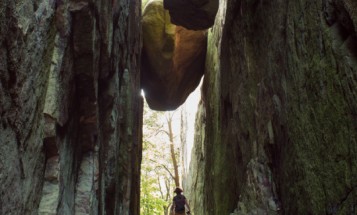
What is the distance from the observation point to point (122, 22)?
8.98 m

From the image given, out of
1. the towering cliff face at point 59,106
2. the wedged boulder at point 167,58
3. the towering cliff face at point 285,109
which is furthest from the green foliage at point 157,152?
the towering cliff face at point 59,106

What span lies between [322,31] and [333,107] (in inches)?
42.8

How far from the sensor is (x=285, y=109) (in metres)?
7.11

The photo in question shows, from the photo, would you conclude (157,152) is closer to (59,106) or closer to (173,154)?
(173,154)

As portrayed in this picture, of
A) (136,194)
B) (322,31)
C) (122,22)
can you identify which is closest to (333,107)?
(322,31)

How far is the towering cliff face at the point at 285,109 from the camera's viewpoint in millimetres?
5039

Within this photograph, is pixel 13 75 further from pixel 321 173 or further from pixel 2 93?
pixel 321 173

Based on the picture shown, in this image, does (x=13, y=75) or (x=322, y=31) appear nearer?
(x=13, y=75)

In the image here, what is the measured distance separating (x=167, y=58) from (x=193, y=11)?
101 inches

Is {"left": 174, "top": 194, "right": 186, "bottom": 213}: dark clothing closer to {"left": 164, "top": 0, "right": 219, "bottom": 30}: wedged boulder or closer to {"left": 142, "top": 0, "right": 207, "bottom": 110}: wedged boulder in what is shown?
{"left": 142, "top": 0, "right": 207, "bottom": 110}: wedged boulder

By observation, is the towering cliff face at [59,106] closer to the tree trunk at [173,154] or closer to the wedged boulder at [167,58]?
the wedged boulder at [167,58]

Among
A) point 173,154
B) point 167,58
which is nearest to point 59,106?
point 167,58

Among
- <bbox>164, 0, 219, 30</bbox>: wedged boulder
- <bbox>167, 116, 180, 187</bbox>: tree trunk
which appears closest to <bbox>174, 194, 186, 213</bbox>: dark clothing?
<bbox>164, 0, 219, 30</bbox>: wedged boulder

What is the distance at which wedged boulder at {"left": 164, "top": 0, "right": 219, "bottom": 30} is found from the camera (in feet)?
38.4
